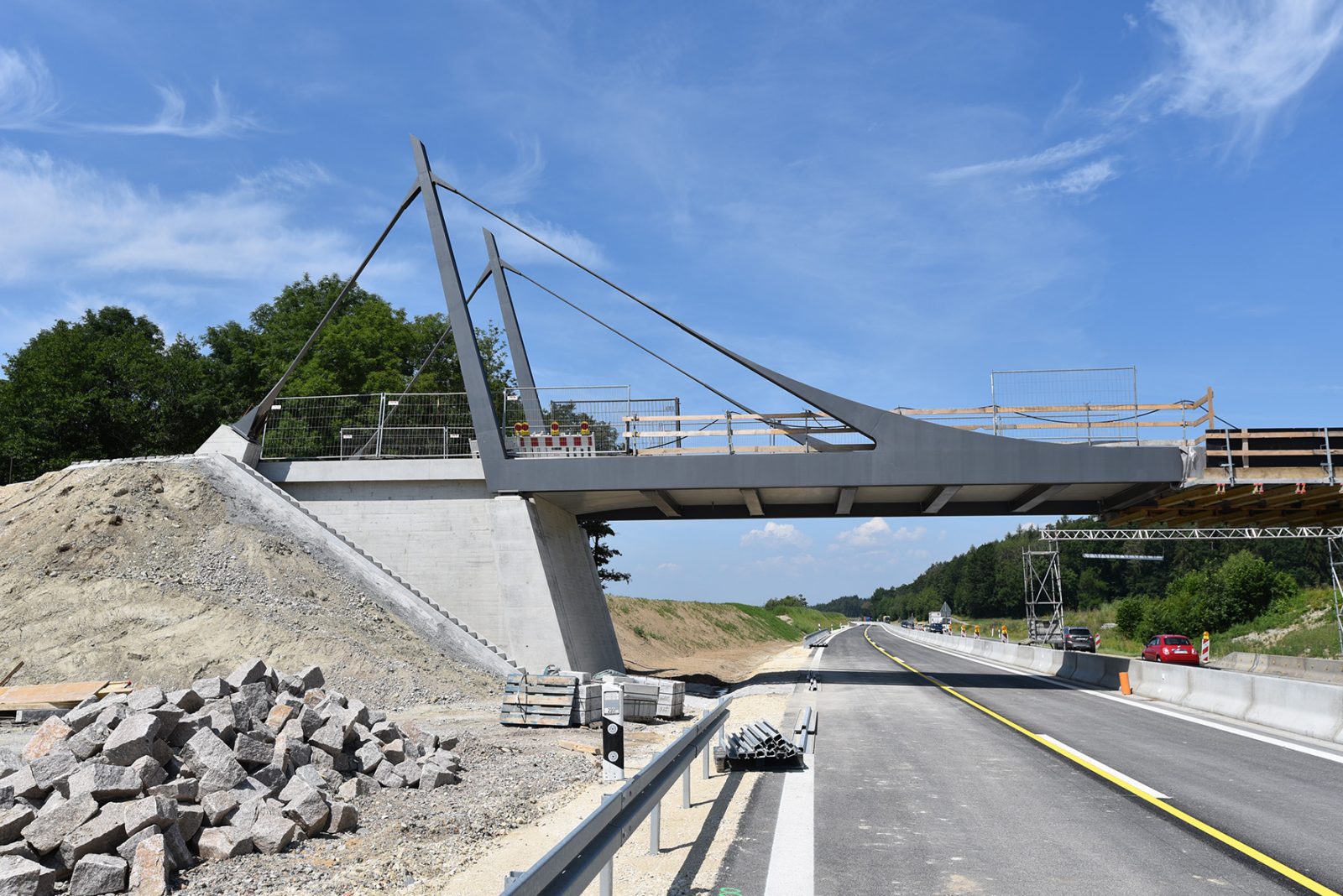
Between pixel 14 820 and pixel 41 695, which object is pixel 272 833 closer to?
pixel 14 820

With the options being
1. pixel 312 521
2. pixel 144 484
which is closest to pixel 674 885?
pixel 312 521

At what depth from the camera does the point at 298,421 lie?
2631cm

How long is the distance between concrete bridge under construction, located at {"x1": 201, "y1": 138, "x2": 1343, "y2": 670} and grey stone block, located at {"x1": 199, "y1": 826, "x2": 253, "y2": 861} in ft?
49.7

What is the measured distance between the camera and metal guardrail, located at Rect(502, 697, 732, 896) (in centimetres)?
384

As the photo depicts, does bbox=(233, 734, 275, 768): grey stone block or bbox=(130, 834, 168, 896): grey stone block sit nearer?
bbox=(130, 834, 168, 896): grey stone block

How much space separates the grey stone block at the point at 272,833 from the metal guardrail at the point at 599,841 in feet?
10.0

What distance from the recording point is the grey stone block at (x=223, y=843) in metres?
6.89

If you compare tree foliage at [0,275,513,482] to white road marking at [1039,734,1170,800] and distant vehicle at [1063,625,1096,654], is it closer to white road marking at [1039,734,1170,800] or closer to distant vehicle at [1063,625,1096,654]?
white road marking at [1039,734,1170,800]

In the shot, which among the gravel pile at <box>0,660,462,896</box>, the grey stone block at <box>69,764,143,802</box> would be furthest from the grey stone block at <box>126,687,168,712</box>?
the grey stone block at <box>69,764,143,802</box>

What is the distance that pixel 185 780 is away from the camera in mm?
7586

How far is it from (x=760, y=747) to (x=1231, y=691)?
11.4 metres

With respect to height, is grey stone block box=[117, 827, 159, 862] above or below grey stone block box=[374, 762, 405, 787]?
above

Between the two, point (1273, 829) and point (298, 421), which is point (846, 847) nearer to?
point (1273, 829)

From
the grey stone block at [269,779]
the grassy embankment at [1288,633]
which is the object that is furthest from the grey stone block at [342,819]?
the grassy embankment at [1288,633]
